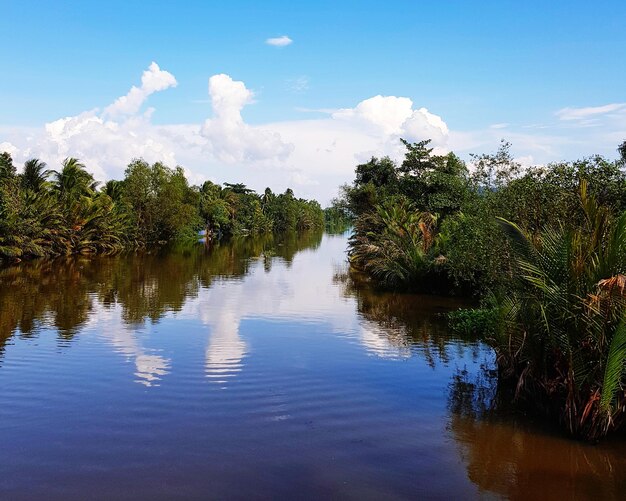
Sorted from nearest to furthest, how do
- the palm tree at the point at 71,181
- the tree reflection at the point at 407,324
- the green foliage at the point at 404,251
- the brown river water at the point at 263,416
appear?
the brown river water at the point at 263,416, the tree reflection at the point at 407,324, the green foliage at the point at 404,251, the palm tree at the point at 71,181

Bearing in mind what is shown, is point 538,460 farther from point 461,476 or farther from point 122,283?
point 122,283

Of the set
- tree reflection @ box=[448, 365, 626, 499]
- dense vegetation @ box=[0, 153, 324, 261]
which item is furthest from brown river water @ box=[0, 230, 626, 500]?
dense vegetation @ box=[0, 153, 324, 261]

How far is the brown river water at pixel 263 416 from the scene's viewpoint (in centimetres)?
601

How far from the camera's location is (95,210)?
39.6 metres

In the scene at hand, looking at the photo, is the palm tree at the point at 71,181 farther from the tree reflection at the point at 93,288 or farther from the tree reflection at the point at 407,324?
the tree reflection at the point at 407,324

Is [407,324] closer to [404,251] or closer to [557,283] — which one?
[404,251]

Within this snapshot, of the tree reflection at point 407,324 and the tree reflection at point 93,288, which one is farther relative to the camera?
the tree reflection at point 93,288

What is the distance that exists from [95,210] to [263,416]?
35428 millimetres

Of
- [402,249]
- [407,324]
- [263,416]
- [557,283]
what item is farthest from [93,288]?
[557,283]

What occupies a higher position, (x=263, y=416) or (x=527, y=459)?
(x=263, y=416)

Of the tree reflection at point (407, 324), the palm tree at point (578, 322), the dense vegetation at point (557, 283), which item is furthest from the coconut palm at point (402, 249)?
the palm tree at point (578, 322)

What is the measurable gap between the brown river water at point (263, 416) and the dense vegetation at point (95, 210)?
15.9 meters

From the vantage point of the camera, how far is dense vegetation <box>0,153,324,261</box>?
1196 inches

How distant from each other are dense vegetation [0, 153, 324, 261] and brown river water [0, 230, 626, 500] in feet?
52.3
